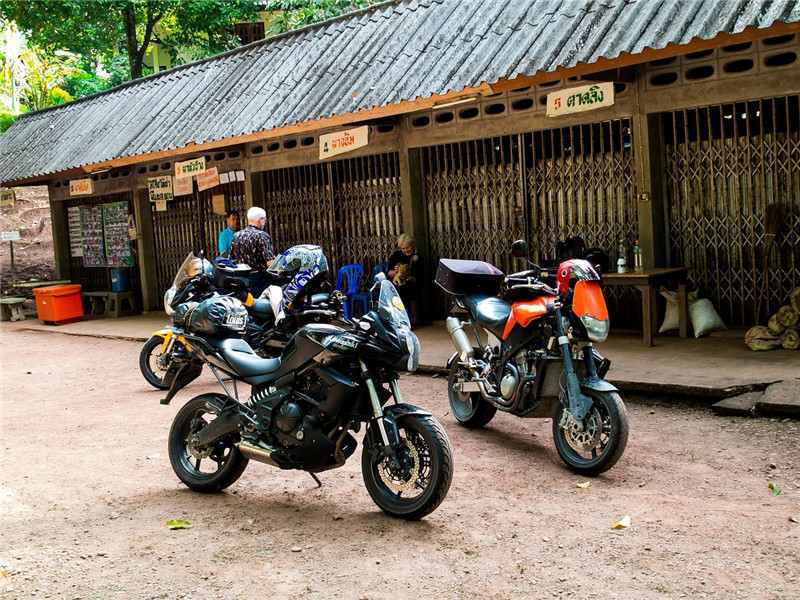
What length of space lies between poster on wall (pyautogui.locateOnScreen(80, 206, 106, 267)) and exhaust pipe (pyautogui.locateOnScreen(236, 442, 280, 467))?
43.8 feet

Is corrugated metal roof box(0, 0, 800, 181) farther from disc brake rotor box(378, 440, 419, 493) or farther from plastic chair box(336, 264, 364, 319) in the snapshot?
disc brake rotor box(378, 440, 419, 493)

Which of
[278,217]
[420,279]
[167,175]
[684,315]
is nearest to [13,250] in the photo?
[167,175]

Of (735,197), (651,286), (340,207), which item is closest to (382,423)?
(651,286)

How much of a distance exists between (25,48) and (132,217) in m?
12.4

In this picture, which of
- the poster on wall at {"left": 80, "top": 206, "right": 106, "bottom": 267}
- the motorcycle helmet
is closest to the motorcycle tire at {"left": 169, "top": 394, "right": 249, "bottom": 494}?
the motorcycle helmet

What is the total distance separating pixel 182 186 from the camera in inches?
566

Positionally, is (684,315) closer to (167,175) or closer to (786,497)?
(786,497)

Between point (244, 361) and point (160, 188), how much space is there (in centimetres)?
1085

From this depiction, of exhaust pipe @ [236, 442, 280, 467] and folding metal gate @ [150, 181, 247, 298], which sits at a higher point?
folding metal gate @ [150, 181, 247, 298]

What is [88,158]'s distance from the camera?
1391 centimetres

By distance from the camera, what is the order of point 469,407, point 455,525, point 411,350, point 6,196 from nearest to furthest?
point 455,525
point 411,350
point 469,407
point 6,196

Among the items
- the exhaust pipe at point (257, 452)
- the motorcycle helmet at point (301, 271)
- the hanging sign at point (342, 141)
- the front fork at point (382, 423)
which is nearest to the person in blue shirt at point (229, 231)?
the hanging sign at point (342, 141)

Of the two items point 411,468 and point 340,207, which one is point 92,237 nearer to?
point 340,207

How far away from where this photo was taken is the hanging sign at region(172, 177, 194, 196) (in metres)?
14.3
